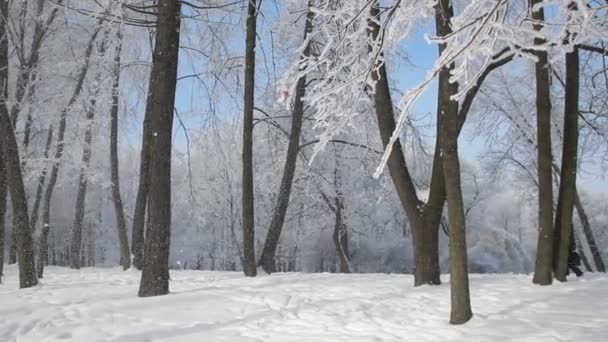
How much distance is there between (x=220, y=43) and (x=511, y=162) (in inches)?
484

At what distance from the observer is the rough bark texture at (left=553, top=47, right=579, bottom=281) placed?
678 cm

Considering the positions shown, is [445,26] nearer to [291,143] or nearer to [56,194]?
[291,143]

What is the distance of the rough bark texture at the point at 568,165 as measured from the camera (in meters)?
6.78

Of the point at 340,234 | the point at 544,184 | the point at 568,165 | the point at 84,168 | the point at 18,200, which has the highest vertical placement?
the point at 84,168

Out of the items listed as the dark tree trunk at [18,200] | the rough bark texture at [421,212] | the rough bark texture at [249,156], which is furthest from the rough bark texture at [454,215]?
the dark tree trunk at [18,200]

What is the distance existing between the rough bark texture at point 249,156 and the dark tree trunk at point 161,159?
284 cm

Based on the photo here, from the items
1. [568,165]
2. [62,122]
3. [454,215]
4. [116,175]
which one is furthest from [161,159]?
[62,122]

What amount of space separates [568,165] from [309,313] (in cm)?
437

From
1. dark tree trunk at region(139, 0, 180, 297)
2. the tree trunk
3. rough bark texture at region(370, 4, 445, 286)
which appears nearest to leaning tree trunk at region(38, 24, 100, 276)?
dark tree trunk at region(139, 0, 180, 297)

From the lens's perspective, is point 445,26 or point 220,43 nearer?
point 445,26

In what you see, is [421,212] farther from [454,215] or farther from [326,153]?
[326,153]

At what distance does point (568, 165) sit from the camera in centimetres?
689

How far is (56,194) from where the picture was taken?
31.0 m

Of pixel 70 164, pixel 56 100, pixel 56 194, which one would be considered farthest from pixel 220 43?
pixel 56 194
